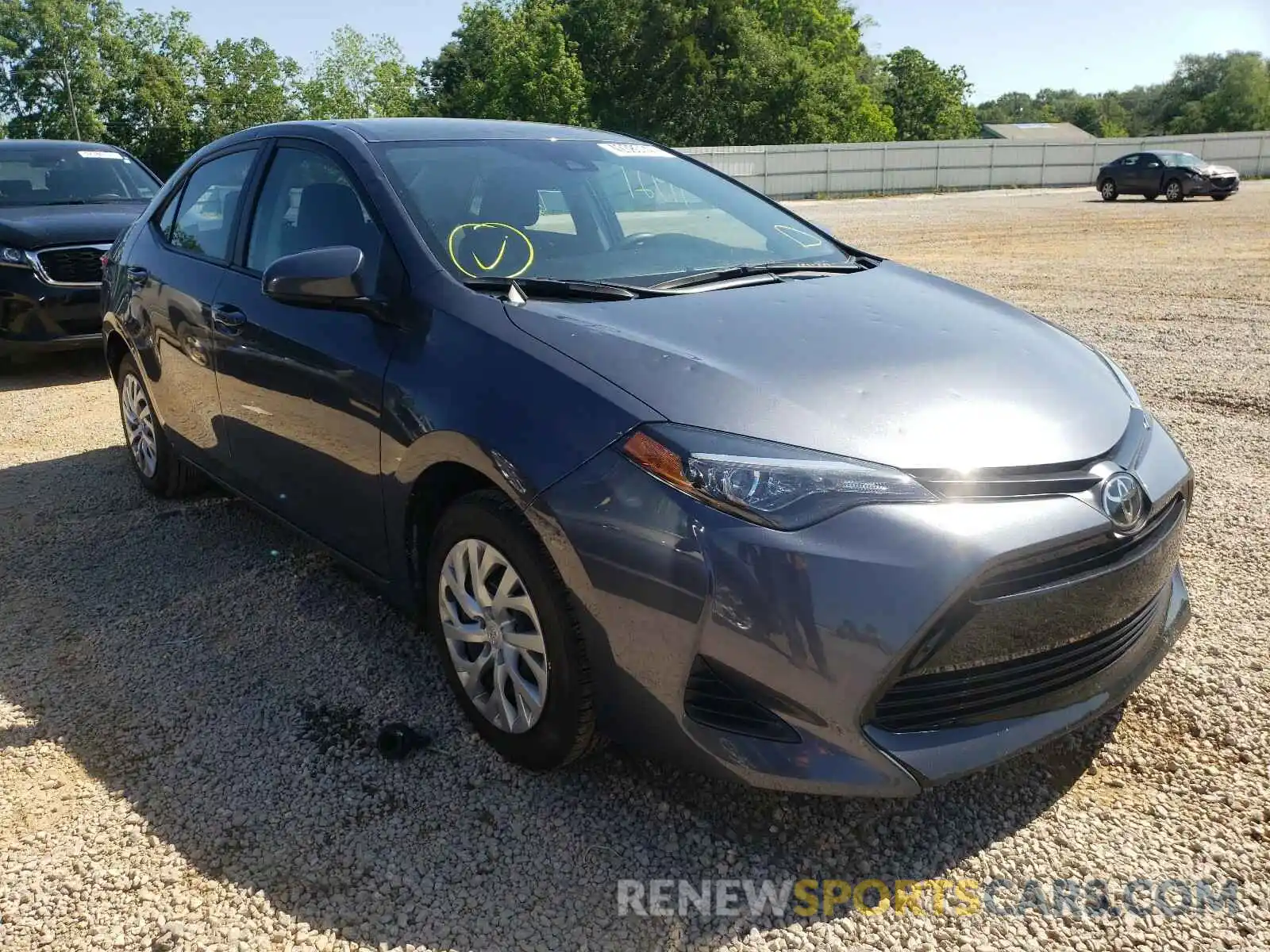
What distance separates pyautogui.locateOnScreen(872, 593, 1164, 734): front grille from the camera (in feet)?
7.15

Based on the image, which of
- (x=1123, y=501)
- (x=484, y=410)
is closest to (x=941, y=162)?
(x=1123, y=501)

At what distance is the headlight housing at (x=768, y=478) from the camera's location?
7.08 feet

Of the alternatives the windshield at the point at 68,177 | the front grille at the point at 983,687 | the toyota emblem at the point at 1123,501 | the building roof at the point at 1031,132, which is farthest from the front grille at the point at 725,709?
the building roof at the point at 1031,132

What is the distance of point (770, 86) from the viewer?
181ft

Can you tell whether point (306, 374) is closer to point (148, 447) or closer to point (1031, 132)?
point (148, 447)

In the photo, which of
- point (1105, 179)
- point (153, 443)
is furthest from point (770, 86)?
point (153, 443)

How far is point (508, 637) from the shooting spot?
8.64ft

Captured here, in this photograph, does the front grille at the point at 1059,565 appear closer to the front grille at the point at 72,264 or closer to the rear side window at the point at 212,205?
the rear side window at the point at 212,205

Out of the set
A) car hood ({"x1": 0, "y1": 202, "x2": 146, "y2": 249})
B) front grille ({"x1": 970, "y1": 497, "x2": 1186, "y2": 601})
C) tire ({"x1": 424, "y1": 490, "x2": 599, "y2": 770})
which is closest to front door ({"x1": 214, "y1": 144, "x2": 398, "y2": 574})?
tire ({"x1": 424, "y1": 490, "x2": 599, "y2": 770})

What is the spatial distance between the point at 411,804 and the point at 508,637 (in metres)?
0.49

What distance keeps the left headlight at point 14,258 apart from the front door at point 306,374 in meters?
4.60

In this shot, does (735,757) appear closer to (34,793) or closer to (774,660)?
(774,660)

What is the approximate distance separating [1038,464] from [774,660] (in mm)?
738

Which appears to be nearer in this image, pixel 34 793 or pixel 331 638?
pixel 34 793
